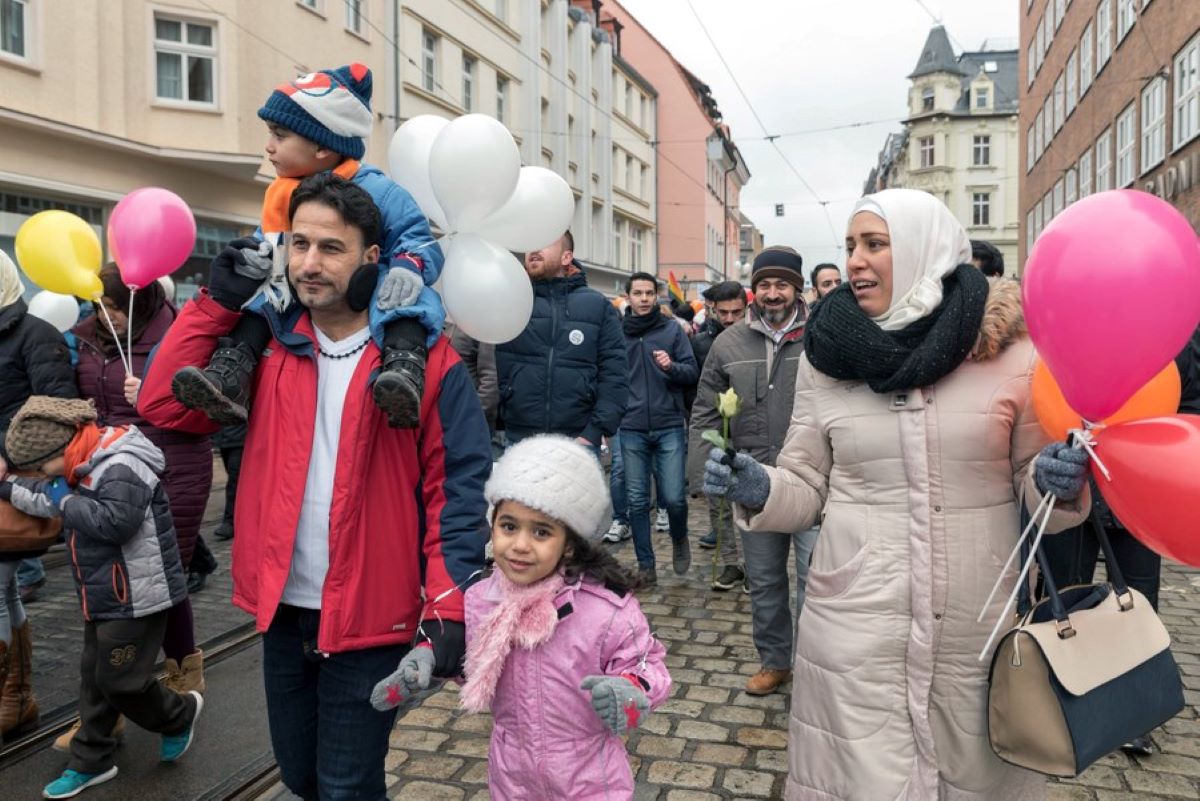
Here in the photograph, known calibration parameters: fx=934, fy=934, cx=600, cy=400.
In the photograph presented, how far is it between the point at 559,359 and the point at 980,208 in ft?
214

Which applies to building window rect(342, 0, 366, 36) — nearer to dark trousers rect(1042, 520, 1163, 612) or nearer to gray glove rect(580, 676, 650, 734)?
dark trousers rect(1042, 520, 1163, 612)

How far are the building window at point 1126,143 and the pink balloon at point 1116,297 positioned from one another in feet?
73.9

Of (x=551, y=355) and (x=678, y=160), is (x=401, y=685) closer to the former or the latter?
(x=551, y=355)

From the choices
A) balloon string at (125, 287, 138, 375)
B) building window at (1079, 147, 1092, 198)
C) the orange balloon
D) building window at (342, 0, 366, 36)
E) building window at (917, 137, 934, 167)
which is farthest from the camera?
building window at (917, 137, 934, 167)

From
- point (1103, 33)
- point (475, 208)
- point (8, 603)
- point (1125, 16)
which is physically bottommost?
point (8, 603)

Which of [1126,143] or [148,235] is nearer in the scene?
[148,235]

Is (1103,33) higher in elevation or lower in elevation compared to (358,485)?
higher

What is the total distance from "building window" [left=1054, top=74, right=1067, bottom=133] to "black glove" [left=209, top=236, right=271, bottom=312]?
3295cm

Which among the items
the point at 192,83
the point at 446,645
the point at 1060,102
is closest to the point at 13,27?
the point at 192,83

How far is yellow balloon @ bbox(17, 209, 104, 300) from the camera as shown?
544cm

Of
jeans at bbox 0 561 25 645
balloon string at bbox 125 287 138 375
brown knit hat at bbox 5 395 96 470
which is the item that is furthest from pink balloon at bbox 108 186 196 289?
jeans at bbox 0 561 25 645

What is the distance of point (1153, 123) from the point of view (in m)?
19.8

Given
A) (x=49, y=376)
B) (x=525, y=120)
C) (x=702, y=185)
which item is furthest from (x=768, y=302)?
(x=702, y=185)

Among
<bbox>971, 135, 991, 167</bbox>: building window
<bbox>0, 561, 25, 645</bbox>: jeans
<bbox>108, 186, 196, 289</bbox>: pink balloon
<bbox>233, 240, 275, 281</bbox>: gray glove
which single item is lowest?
<bbox>0, 561, 25, 645</bbox>: jeans
